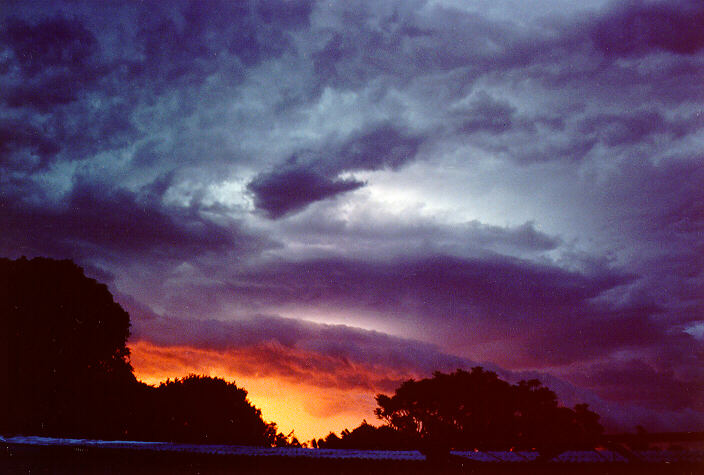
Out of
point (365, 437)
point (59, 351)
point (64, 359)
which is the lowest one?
point (365, 437)

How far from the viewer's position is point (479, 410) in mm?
51594

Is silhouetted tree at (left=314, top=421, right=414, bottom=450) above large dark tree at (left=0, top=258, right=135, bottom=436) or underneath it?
underneath

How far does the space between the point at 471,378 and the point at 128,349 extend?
33.5 m

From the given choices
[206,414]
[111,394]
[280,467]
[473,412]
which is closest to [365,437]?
[473,412]

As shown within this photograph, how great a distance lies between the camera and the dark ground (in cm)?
1107

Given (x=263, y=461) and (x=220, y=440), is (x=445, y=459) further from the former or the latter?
(x=220, y=440)

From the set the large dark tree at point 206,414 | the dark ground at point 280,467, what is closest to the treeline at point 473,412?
the large dark tree at point 206,414

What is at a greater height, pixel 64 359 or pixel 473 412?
pixel 64 359

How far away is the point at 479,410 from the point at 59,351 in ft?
125

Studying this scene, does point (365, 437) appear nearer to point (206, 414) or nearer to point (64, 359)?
point (206, 414)

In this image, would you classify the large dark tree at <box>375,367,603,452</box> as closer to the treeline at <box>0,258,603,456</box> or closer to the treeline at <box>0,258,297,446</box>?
the treeline at <box>0,258,603,456</box>

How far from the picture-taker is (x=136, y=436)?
45750 millimetres

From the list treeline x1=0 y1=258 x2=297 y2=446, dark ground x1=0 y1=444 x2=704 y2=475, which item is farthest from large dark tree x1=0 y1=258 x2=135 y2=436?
dark ground x1=0 y1=444 x2=704 y2=475

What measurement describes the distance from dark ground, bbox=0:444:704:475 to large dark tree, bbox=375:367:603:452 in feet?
130
